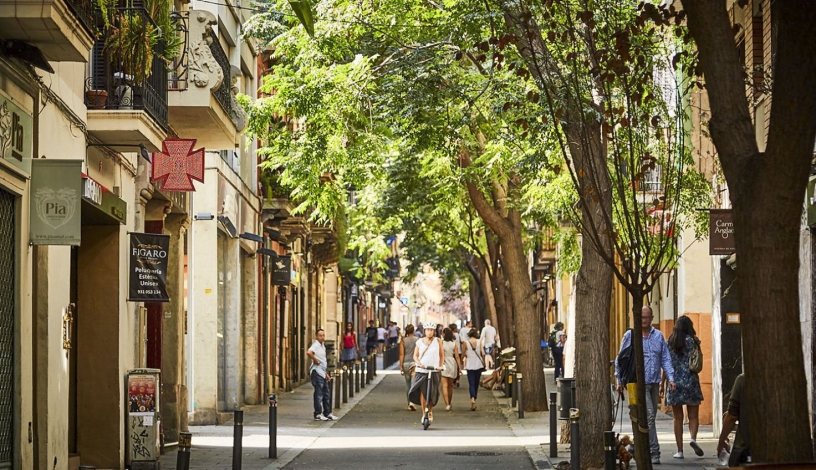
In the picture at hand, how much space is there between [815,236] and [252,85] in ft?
59.3

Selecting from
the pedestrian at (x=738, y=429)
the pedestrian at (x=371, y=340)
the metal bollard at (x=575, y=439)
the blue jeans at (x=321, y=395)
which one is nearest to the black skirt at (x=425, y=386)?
the blue jeans at (x=321, y=395)

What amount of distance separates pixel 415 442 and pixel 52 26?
11489 millimetres

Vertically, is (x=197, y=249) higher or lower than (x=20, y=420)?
higher

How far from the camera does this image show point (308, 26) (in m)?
4.24

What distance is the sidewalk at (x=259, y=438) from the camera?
1747cm

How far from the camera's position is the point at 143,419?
1616cm

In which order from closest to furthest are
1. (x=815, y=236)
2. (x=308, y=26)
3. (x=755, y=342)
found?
1. (x=308, y=26)
2. (x=755, y=342)
3. (x=815, y=236)

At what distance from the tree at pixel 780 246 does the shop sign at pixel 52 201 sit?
21.4ft

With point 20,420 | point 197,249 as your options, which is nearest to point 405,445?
point 197,249

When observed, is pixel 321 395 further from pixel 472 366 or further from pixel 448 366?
pixel 472 366

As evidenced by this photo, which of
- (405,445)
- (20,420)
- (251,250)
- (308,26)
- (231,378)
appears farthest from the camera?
(251,250)

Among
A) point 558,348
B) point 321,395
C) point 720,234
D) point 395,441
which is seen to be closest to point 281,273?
point 321,395

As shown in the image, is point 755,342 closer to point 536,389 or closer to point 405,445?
point 405,445

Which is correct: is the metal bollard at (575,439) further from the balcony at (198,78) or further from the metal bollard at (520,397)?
the metal bollard at (520,397)
